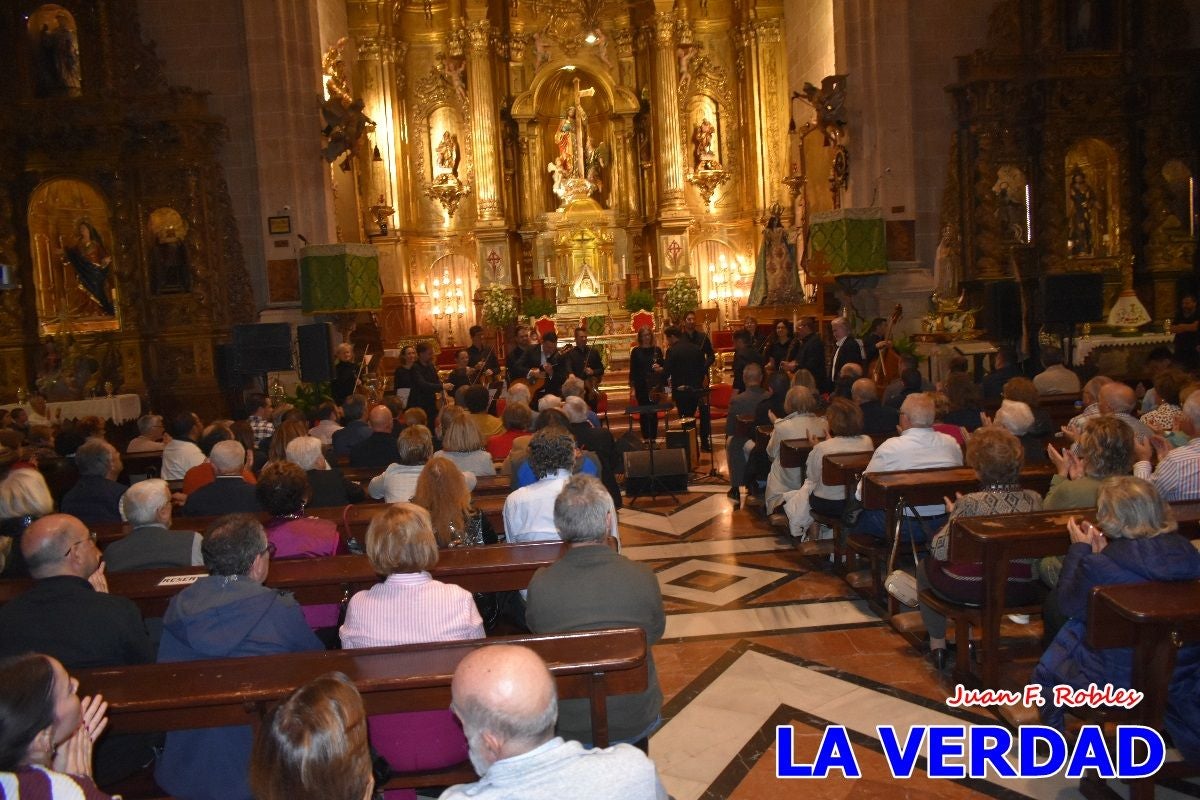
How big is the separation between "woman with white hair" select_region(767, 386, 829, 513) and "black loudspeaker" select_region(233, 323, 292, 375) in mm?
5801

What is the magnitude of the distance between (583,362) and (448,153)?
1018 cm

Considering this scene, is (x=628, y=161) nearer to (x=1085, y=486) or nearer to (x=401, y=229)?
(x=401, y=229)

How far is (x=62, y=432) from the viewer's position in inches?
328

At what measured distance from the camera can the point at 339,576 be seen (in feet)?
13.9

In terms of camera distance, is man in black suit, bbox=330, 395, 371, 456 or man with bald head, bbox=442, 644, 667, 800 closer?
man with bald head, bbox=442, 644, 667, 800

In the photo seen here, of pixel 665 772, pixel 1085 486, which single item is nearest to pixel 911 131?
pixel 1085 486

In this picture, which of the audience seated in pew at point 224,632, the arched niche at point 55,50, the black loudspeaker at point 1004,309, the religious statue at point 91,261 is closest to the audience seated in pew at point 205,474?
the audience seated in pew at point 224,632

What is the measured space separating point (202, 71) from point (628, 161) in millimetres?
9183

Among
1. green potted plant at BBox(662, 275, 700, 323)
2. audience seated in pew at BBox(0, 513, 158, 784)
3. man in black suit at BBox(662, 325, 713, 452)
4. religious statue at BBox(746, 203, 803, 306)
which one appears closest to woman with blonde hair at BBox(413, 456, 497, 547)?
audience seated in pew at BBox(0, 513, 158, 784)

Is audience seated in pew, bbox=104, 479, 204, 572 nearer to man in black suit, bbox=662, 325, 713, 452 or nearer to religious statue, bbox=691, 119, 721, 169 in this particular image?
man in black suit, bbox=662, 325, 713, 452

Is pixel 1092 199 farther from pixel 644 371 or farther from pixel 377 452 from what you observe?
pixel 377 452

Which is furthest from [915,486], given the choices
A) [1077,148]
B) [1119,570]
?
[1077,148]

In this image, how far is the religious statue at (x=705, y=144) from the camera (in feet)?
65.7

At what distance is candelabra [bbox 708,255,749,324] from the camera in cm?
1972
